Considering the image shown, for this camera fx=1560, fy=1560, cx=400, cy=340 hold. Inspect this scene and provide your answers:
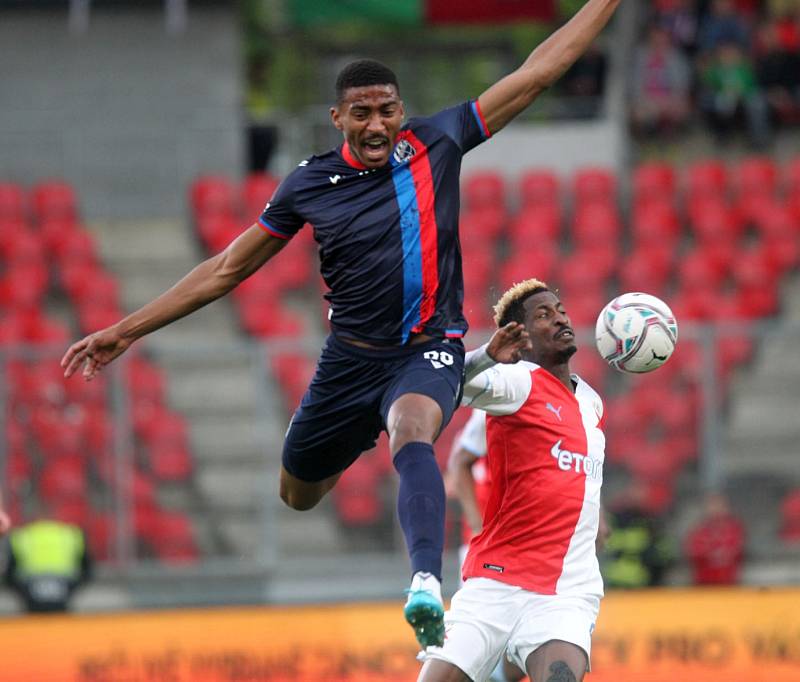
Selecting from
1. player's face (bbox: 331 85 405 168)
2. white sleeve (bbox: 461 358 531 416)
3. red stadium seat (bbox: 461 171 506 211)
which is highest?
red stadium seat (bbox: 461 171 506 211)

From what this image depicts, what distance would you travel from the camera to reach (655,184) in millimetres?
16406

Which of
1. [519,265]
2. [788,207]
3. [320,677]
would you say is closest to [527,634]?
[320,677]

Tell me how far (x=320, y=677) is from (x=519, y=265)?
634 centimetres

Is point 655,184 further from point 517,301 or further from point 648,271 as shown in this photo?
point 517,301

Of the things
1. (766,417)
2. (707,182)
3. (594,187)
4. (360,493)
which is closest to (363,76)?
(360,493)

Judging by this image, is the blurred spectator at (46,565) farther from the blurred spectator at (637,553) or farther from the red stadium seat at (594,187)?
the red stadium seat at (594,187)

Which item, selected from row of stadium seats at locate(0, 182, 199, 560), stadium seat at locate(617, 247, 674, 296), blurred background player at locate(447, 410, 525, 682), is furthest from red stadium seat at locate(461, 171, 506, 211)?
blurred background player at locate(447, 410, 525, 682)

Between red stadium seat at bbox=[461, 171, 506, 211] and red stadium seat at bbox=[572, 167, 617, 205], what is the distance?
31.5 inches

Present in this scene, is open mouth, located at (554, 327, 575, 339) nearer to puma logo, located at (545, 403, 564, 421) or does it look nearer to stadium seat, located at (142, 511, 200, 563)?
puma logo, located at (545, 403, 564, 421)

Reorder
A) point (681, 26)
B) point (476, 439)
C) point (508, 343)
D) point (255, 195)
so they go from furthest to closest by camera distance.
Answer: point (681, 26)
point (255, 195)
point (476, 439)
point (508, 343)

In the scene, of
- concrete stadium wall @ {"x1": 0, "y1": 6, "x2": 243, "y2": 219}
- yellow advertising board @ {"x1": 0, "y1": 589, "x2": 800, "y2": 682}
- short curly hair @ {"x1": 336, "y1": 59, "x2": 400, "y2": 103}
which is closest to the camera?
short curly hair @ {"x1": 336, "y1": 59, "x2": 400, "y2": 103}

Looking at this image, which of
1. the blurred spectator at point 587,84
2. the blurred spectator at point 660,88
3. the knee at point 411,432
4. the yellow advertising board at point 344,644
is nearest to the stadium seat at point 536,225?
the blurred spectator at point 587,84

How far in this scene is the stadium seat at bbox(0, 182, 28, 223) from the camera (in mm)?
15922

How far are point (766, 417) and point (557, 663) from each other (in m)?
7.15
